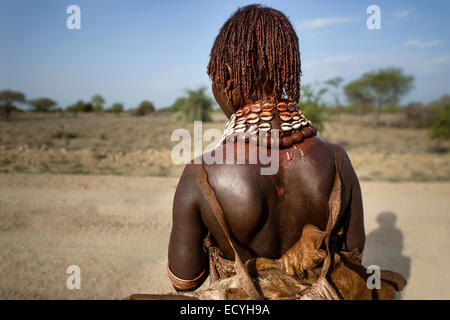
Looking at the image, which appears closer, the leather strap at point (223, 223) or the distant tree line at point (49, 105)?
the leather strap at point (223, 223)

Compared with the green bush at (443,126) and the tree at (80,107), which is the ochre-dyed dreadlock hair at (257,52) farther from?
the tree at (80,107)

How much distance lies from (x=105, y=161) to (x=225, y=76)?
32.2 feet

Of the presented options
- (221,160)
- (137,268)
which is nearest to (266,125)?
(221,160)

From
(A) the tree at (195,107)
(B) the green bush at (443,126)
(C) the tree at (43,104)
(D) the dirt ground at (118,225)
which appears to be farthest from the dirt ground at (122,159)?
(C) the tree at (43,104)

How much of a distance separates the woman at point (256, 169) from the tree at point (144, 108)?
→ 3619 centimetres

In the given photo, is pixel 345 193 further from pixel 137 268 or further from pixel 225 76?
pixel 137 268

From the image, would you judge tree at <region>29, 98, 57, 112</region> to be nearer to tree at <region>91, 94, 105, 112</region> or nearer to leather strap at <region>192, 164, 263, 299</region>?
tree at <region>91, 94, 105, 112</region>

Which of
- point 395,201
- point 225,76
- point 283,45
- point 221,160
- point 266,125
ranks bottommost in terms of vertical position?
point 395,201

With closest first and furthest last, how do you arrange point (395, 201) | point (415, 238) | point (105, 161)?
1. point (415, 238)
2. point (395, 201)
3. point (105, 161)

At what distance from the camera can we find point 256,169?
129 cm

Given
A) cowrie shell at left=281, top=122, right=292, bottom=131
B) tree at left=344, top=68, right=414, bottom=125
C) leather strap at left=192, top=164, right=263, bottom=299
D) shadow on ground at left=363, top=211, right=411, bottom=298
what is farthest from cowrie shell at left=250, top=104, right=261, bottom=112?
tree at left=344, top=68, right=414, bottom=125

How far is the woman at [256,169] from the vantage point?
1.28 metres

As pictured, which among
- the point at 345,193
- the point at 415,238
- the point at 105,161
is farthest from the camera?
the point at 105,161
